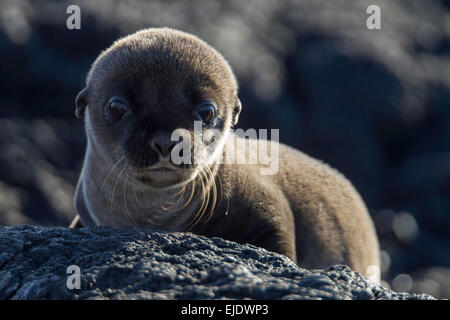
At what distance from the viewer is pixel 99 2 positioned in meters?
15.4

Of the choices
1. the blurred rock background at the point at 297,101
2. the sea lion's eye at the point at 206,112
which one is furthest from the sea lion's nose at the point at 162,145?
the blurred rock background at the point at 297,101

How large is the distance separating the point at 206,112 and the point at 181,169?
1.77 feet

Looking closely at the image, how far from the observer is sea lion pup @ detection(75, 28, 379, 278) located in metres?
A: 4.85

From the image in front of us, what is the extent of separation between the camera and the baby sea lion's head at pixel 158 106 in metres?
4.68

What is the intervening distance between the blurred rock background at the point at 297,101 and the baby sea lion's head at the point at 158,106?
6.76 m

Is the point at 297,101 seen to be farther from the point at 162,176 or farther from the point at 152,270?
the point at 152,270

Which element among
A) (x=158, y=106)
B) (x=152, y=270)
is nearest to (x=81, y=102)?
(x=158, y=106)

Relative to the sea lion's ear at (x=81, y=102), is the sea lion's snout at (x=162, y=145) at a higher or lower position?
lower

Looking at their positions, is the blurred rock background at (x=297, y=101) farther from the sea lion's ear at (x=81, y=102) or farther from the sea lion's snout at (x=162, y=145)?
the sea lion's snout at (x=162, y=145)

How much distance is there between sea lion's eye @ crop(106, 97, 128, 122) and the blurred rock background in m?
7.00

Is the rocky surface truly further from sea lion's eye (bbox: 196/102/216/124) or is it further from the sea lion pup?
sea lion's eye (bbox: 196/102/216/124)
